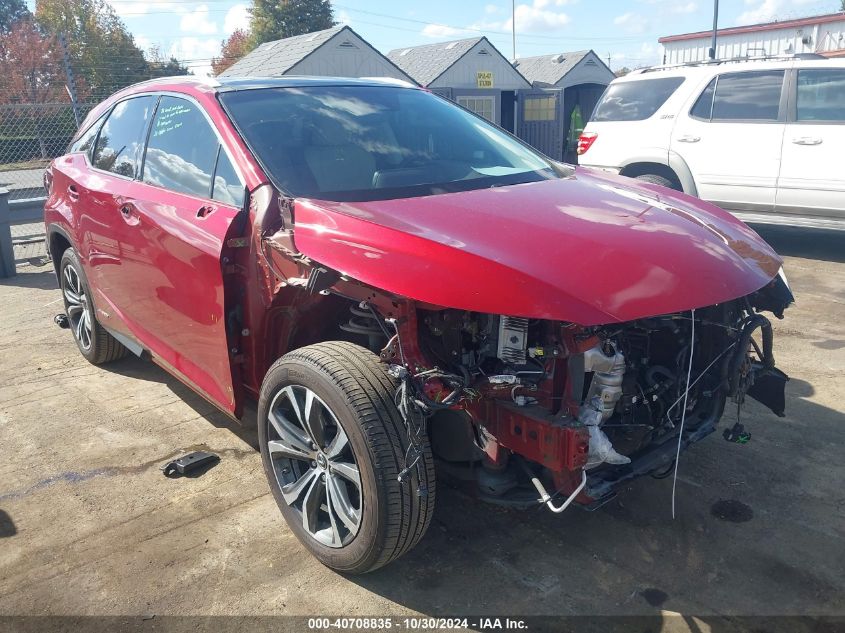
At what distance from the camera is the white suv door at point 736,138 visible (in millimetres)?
7621

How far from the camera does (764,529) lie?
3000mm

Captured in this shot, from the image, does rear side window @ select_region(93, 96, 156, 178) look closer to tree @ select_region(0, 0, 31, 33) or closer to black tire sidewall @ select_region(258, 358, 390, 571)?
black tire sidewall @ select_region(258, 358, 390, 571)

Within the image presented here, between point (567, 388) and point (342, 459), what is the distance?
868mm

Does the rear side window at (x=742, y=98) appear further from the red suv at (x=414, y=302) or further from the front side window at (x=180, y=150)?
the front side window at (x=180, y=150)

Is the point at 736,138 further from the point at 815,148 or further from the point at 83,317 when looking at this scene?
the point at 83,317

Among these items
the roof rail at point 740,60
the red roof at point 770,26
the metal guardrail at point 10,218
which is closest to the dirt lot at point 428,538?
the metal guardrail at point 10,218

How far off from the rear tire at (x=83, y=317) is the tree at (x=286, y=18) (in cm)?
5716

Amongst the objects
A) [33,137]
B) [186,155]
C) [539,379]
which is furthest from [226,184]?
[33,137]

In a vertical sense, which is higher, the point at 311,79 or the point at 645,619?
the point at 311,79

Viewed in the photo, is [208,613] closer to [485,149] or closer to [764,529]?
[764,529]

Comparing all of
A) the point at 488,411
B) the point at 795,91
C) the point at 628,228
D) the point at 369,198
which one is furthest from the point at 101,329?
the point at 795,91

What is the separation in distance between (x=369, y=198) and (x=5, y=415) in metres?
2.92

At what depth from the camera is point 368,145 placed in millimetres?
3408

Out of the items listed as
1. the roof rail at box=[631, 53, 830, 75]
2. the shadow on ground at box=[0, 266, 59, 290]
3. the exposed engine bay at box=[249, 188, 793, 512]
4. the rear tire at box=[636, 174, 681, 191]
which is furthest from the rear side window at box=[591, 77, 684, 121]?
the shadow on ground at box=[0, 266, 59, 290]
